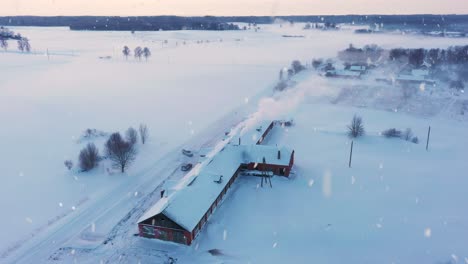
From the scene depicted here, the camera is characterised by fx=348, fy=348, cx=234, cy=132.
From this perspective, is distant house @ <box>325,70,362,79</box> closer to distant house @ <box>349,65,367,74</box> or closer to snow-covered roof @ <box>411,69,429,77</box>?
distant house @ <box>349,65,367,74</box>

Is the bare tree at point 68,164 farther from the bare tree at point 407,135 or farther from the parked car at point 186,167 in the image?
the bare tree at point 407,135

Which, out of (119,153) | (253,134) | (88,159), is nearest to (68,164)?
(88,159)

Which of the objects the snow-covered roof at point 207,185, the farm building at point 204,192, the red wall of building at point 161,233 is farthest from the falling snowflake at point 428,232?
the red wall of building at point 161,233

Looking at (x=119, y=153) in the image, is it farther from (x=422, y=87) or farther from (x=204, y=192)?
(x=422, y=87)

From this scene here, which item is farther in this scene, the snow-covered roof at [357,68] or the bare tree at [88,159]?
the snow-covered roof at [357,68]

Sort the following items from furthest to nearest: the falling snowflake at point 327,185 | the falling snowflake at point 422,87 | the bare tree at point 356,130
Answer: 1. the falling snowflake at point 422,87
2. the bare tree at point 356,130
3. the falling snowflake at point 327,185

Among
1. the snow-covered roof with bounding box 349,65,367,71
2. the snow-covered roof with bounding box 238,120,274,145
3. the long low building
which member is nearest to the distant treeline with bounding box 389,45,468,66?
the snow-covered roof with bounding box 349,65,367,71
